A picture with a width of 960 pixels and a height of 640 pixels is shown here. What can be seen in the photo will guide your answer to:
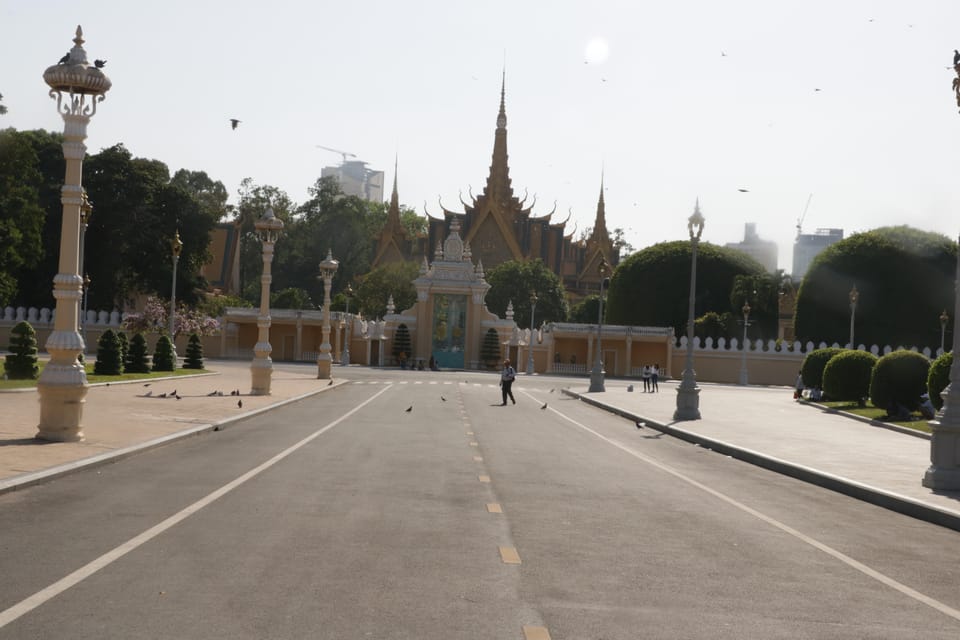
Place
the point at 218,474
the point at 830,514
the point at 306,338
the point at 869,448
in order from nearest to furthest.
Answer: the point at 830,514
the point at 218,474
the point at 869,448
the point at 306,338

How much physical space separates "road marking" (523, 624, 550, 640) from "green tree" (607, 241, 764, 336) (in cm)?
7852

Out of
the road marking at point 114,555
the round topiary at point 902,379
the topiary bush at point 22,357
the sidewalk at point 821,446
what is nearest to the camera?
the road marking at point 114,555

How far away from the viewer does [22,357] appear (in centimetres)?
3209

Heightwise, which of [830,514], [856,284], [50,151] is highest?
[50,151]

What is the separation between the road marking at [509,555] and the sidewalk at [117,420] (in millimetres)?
5780

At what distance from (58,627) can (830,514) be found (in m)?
9.38

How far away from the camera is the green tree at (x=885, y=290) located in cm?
7431

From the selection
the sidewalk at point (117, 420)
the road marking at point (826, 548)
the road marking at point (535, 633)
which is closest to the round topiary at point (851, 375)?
the sidewalk at point (117, 420)

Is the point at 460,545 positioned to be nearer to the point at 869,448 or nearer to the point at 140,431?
the point at 140,431

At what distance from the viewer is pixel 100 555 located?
8.57 metres

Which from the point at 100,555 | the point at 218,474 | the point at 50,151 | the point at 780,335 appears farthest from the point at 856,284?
the point at 100,555

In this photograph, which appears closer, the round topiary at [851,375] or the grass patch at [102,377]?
the grass patch at [102,377]

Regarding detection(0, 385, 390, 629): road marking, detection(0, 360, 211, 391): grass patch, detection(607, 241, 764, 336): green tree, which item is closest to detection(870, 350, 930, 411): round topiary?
detection(0, 385, 390, 629): road marking

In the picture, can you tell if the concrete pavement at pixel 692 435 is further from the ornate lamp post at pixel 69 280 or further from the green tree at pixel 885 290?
the green tree at pixel 885 290
